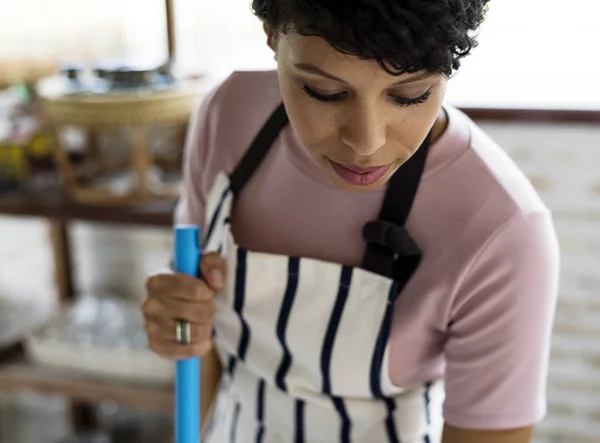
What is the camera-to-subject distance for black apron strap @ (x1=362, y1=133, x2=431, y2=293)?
0.82 metres

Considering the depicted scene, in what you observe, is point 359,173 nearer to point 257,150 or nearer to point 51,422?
point 257,150

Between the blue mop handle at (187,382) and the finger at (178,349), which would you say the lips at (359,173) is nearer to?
the blue mop handle at (187,382)

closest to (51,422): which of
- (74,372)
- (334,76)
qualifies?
(74,372)

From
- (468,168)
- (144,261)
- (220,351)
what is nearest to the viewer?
(468,168)

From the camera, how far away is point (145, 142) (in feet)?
4.85

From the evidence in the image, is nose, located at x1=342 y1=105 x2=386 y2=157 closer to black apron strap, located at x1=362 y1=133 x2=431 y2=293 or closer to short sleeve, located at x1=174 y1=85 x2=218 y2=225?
black apron strap, located at x1=362 y1=133 x2=431 y2=293

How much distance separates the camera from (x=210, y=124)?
3.36 ft

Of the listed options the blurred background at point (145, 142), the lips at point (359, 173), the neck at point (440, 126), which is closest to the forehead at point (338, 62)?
the lips at point (359, 173)

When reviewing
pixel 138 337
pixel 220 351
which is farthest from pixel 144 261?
pixel 220 351

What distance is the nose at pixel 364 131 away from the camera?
65cm

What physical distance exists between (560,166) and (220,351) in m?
0.98

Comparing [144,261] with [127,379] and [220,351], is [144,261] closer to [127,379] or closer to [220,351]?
[127,379]

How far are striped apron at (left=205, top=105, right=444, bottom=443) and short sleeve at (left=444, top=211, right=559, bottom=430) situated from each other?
0.09 m

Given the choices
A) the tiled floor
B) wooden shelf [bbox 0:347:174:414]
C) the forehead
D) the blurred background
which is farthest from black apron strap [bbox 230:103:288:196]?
the tiled floor
